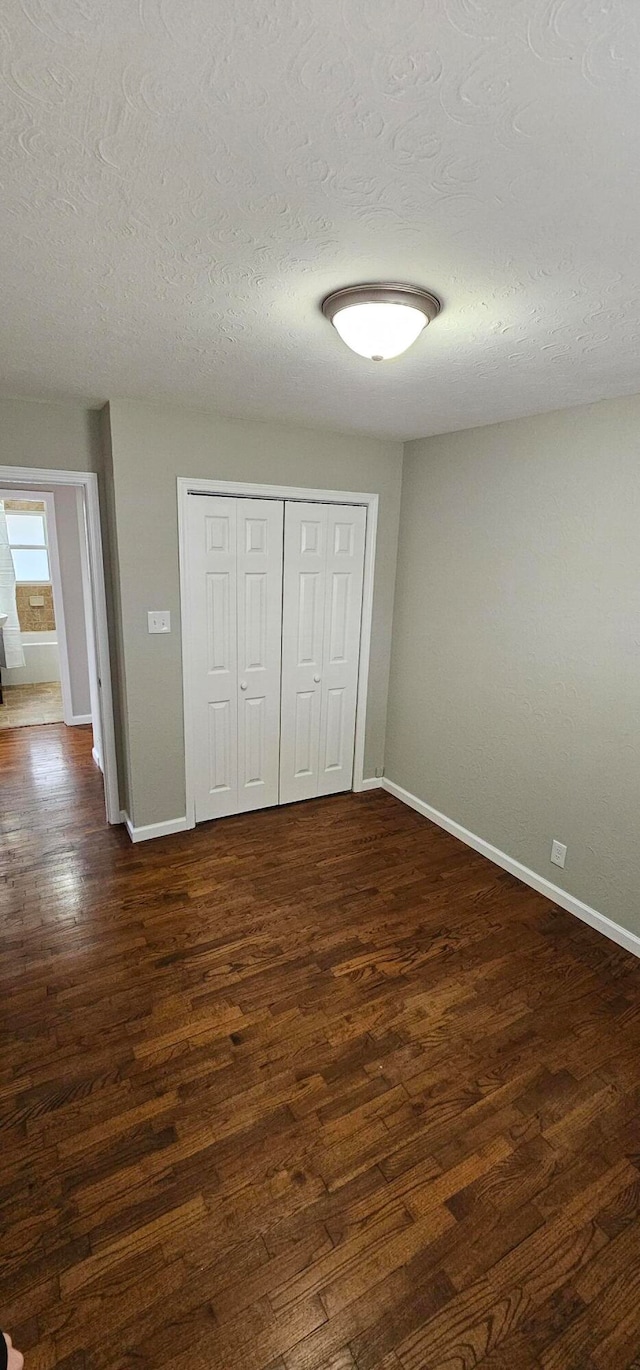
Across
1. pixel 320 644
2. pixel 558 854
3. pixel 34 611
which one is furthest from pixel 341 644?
pixel 34 611

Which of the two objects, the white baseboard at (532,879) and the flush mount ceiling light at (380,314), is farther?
the white baseboard at (532,879)

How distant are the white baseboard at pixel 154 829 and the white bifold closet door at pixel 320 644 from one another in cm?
70

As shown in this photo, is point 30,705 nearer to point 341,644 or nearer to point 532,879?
point 341,644

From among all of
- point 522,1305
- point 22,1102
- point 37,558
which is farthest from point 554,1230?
point 37,558

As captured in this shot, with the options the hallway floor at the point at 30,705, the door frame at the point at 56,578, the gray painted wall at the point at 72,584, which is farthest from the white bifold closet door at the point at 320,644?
the hallway floor at the point at 30,705

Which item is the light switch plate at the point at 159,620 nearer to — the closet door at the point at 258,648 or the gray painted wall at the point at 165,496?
the gray painted wall at the point at 165,496

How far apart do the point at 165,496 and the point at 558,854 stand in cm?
268

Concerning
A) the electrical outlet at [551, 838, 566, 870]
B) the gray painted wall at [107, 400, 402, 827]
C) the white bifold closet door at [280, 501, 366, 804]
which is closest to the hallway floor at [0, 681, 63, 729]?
the gray painted wall at [107, 400, 402, 827]

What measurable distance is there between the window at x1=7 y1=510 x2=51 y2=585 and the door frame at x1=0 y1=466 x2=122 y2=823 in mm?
3623

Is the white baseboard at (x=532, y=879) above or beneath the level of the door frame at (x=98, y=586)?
beneath

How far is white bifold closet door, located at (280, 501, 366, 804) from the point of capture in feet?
11.3

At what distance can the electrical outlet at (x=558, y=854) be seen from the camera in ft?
9.12

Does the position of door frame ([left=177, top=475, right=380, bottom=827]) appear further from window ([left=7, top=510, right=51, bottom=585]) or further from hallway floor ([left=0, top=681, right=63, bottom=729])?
window ([left=7, top=510, right=51, bottom=585])

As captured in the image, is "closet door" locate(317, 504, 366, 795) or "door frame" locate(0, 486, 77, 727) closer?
"closet door" locate(317, 504, 366, 795)
